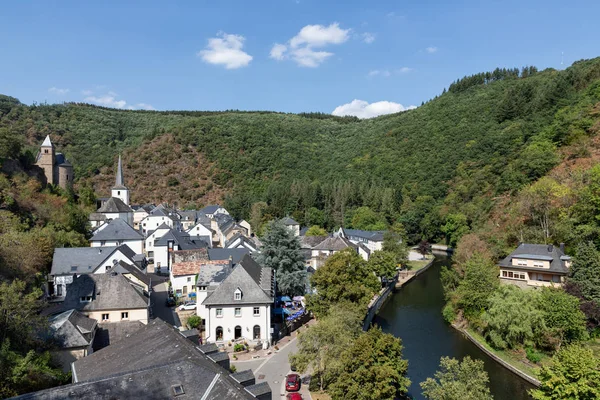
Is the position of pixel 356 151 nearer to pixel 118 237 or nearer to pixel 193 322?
pixel 118 237

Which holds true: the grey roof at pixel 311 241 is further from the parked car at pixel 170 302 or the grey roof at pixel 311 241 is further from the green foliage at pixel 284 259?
the parked car at pixel 170 302

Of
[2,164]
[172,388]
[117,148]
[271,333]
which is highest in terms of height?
[117,148]

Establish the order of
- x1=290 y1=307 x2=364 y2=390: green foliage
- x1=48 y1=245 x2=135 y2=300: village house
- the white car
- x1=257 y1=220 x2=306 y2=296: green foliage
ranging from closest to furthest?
1. x1=290 y1=307 x2=364 y2=390: green foliage
2. the white car
3. x1=48 y1=245 x2=135 y2=300: village house
4. x1=257 y1=220 x2=306 y2=296: green foliage

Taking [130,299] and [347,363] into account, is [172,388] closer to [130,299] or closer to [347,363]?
[347,363]

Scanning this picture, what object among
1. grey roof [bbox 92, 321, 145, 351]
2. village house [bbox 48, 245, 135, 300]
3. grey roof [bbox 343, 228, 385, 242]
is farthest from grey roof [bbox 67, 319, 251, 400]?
grey roof [bbox 343, 228, 385, 242]

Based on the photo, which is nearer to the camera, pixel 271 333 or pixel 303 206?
pixel 271 333

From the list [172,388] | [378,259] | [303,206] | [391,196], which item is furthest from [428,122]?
[172,388]

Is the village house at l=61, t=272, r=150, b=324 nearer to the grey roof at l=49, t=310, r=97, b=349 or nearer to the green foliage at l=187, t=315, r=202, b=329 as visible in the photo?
the green foliage at l=187, t=315, r=202, b=329

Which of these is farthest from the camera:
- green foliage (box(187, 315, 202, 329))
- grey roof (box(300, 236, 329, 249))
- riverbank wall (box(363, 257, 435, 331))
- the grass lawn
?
grey roof (box(300, 236, 329, 249))
